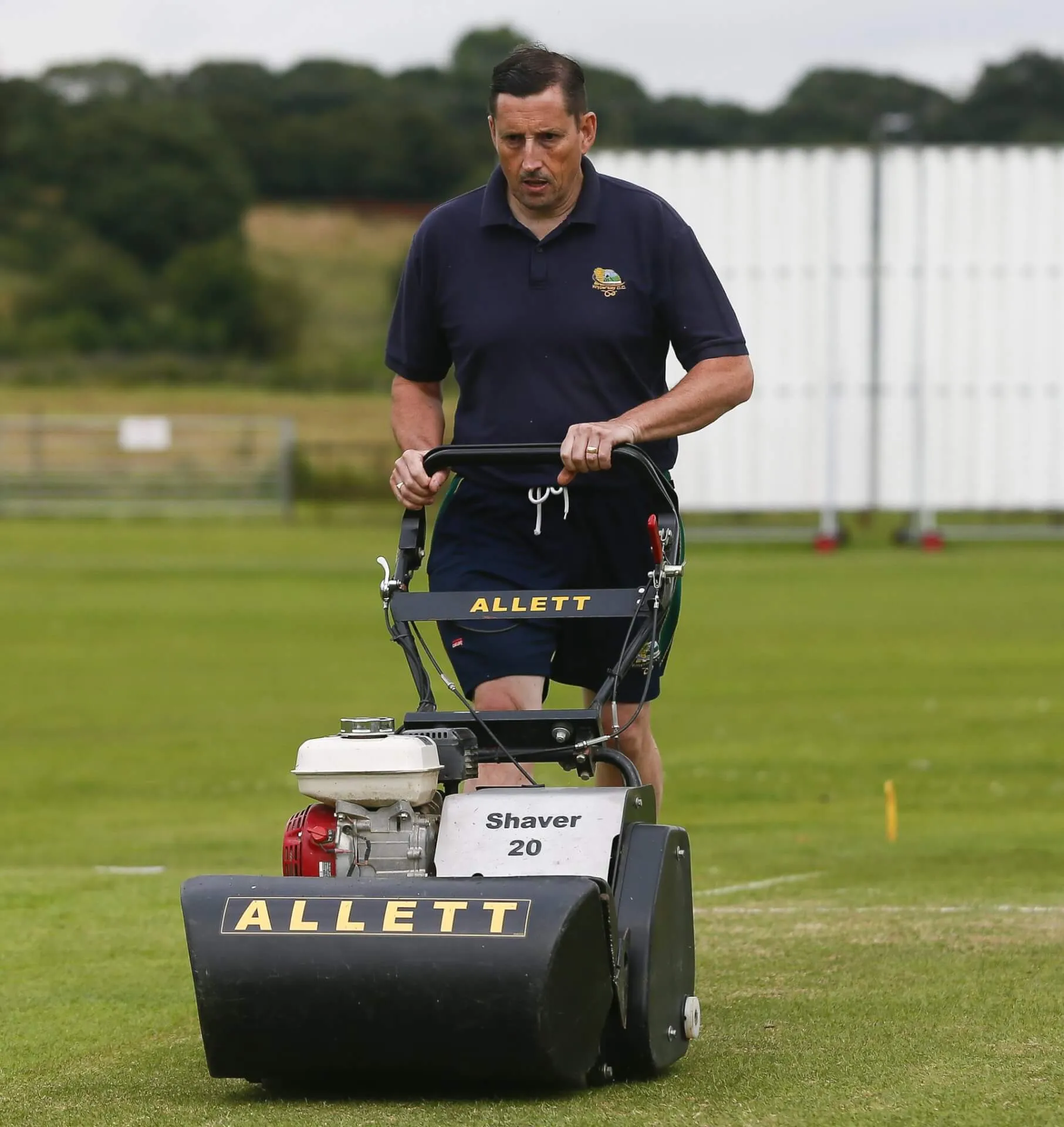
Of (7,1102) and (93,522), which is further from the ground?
(7,1102)

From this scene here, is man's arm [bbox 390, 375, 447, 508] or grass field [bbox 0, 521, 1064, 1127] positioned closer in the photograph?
grass field [bbox 0, 521, 1064, 1127]

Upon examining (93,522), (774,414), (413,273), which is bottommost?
(93,522)

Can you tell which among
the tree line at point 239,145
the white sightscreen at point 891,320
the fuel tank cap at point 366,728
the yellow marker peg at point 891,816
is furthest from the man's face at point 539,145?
the tree line at point 239,145

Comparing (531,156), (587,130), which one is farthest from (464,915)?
(587,130)

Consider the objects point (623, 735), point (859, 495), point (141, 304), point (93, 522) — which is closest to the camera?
point (623, 735)

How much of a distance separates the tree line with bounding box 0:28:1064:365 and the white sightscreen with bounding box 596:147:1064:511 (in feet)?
100

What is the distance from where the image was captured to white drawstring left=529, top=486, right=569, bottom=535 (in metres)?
4.89

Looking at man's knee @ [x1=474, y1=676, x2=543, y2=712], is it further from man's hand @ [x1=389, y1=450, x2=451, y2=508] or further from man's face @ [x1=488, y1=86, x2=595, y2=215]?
man's face @ [x1=488, y1=86, x2=595, y2=215]

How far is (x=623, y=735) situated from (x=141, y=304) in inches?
2892

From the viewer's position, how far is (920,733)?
11391mm

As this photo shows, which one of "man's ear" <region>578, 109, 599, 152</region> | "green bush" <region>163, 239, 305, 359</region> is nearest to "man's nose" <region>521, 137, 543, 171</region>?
"man's ear" <region>578, 109, 599, 152</region>

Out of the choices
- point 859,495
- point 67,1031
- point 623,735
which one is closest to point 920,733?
point 623,735

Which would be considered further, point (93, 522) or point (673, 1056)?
point (93, 522)

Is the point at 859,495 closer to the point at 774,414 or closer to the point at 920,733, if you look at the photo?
the point at 774,414
